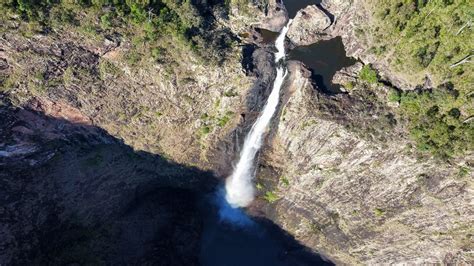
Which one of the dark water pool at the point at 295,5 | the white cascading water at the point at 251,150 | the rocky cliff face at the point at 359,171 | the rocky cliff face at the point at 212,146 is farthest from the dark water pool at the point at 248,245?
the dark water pool at the point at 295,5

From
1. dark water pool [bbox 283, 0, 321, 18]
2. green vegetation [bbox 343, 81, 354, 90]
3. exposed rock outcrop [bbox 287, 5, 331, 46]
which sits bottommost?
green vegetation [bbox 343, 81, 354, 90]

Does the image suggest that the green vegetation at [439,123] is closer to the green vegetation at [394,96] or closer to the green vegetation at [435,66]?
the green vegetation at [435,66]

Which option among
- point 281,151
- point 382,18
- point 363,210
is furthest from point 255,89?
point 363,210

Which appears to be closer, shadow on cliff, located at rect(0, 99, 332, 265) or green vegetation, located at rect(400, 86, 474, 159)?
green vegetation, located at rect(400, 86, 474, 159)

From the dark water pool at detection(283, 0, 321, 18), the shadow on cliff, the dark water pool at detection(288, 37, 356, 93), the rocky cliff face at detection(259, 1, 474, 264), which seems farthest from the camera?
the dark water pool at detection(283, 0, 321, 18)

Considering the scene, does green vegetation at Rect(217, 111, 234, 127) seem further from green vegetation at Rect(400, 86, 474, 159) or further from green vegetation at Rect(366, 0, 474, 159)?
green vegetation at Rect(400, 86, 474, 159)

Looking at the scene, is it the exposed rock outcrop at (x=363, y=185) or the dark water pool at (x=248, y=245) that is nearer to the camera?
the exposed rock outcrop at (x=363, y=185)

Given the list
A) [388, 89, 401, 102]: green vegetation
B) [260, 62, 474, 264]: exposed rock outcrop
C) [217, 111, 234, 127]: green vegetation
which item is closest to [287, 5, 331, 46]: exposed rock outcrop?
[260, 62, 474, 264]: exposed rock outcrop

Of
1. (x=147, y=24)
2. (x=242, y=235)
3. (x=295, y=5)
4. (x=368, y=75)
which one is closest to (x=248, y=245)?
(x=242, y=235)
